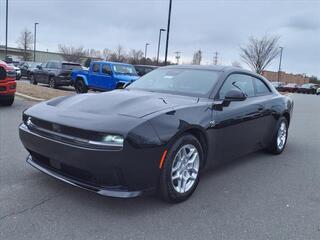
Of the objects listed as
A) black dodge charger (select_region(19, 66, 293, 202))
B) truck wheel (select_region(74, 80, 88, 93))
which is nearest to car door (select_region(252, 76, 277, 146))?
black dodge charger (select_region(19, 66, 293, 202))

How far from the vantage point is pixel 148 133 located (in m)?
3.27

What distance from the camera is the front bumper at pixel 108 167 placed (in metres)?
3.15

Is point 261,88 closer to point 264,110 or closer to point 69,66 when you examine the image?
point 264,110

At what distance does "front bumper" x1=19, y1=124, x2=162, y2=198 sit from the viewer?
3154mm

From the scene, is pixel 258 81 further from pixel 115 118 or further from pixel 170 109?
pixel 115 118

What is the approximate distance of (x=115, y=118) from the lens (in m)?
3.35

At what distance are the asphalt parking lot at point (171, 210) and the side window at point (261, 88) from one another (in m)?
1.34

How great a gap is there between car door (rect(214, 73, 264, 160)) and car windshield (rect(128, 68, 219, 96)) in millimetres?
217

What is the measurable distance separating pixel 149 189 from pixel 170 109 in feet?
2.83

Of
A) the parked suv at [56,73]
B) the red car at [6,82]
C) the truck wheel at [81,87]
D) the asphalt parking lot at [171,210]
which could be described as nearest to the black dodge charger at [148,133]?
the asphalt parking lot at [171,210]

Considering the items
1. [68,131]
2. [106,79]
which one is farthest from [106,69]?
[68,131]

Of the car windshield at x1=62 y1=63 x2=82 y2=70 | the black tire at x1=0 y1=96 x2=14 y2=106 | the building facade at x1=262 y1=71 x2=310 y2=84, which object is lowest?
the black tire at x1=0 y1=96 x2=14 y2=106

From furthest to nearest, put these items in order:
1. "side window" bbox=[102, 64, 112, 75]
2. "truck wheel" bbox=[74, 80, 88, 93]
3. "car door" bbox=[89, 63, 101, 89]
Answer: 1. "truck wheel" bbox=[74, 80, 88, 93]
2. "car door" bbox=[89, 63, 101, 89]
3. "side window" bbox=[102, 64, 112, 75]

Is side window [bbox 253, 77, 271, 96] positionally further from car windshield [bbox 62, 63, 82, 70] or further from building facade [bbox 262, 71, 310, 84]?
building facade [bbox 262, 71, 310, 84]
